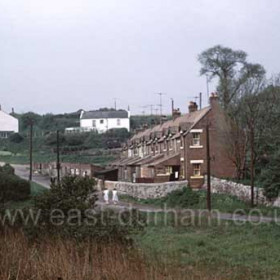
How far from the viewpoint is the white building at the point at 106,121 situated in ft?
346

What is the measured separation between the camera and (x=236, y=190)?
43875 mm

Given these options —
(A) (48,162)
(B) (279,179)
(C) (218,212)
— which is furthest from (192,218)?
(A) (48,162)

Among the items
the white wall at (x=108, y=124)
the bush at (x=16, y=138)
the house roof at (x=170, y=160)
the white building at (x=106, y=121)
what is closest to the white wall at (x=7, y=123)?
the bush at (x=16, y=138)

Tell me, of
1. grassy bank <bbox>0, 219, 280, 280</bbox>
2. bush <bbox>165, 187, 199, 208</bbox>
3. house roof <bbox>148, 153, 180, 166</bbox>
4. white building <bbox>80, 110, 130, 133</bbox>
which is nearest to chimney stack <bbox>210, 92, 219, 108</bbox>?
house roof <bbox>148, 153, 180, 166</bbox>

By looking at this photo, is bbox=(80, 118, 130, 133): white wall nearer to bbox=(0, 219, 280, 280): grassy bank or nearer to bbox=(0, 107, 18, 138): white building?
bbox=(0, 107, 18, 138): white building

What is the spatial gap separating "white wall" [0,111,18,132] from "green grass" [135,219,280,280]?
63.4 m

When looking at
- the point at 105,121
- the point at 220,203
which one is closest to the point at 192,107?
the point at 220,203

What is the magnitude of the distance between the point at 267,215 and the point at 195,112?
877 inches

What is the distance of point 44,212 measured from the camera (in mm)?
15695

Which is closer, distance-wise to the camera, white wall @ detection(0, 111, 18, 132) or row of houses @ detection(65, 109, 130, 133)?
white wall @ detection(0, 111, 18, 132)

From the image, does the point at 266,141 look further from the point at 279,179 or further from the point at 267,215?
the point at 267,215

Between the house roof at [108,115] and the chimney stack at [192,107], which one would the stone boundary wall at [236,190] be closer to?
the chimney stack at [192,107]

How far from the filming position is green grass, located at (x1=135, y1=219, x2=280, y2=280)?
17.0m

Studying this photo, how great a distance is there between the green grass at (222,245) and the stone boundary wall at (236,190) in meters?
8.49
